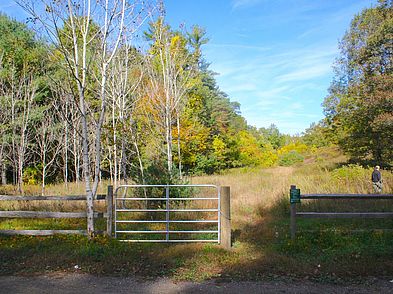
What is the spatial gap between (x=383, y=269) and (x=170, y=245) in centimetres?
424

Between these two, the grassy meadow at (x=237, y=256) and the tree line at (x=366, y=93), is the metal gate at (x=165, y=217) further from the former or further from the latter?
the tree line at (x=366, y=93)

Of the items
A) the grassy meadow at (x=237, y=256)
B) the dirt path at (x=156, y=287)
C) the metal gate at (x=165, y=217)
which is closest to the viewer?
the dirt path at (x=156, y=287)

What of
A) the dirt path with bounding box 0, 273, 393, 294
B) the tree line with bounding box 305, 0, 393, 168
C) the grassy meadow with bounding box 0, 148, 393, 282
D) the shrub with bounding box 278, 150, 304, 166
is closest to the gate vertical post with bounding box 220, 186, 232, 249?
the grassy meadow with bounding box 0, 148, 393, 282

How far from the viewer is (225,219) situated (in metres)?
7.09

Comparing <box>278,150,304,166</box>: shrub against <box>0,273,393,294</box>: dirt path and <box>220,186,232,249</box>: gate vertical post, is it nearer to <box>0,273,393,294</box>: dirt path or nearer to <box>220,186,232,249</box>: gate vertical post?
<box>220,186,232,249</box>: gate vertical post

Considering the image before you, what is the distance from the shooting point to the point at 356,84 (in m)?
25.5

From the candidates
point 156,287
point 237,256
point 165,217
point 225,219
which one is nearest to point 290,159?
point 165,217

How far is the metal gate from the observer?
25.0 ft

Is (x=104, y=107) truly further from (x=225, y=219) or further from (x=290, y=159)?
(x=290, y=159)

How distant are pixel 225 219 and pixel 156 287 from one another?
93.1 inches

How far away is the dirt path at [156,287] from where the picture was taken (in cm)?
502

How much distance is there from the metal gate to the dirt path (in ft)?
6.69

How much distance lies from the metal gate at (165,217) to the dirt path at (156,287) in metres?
2.04

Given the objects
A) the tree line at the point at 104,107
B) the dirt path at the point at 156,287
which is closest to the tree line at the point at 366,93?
the tree line at the point at 104,107
